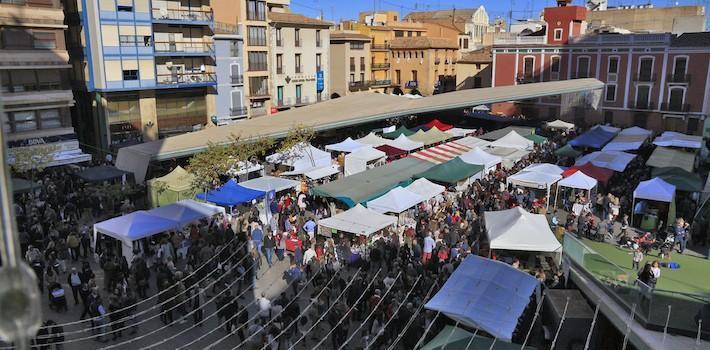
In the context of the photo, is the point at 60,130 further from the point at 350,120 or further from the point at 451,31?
the point at 451,31

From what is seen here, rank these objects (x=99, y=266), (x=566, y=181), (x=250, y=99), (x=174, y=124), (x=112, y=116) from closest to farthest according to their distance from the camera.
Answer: (x=99, y=266) < (x=566, y=181) < (x=112, y=116) < (x=174, y=124) < (x=250, y=99)

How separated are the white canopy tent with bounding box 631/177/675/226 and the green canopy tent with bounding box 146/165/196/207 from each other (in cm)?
1405

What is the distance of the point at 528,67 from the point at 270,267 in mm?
35012

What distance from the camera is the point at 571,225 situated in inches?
652

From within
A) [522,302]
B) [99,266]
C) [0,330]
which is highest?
[0,330]

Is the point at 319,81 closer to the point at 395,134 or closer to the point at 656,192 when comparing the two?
the point at 395,134


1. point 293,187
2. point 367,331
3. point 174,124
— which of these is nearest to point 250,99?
point 174,124

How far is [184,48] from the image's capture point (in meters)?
32.6

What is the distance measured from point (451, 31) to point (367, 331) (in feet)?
173

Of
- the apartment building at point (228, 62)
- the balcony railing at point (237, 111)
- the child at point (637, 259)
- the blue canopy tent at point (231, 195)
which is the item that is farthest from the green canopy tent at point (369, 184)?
the balcony railing at point (237, 111)

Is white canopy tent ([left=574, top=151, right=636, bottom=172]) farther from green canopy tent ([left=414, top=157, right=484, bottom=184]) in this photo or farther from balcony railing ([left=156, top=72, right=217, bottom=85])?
balcony railing ([left=156, top=72, right=217, bottom=85])

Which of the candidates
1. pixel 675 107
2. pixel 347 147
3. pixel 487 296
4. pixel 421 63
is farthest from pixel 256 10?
pixel 487 296

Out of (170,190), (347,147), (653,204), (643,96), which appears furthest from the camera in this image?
(643,96)

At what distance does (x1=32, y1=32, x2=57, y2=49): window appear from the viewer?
81.0ft
